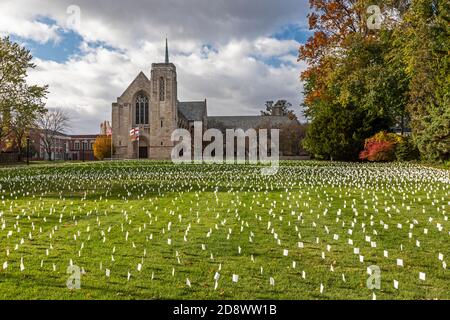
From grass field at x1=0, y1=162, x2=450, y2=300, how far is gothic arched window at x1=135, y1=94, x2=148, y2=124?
5957 cm

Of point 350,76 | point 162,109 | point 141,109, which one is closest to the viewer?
point 350,76

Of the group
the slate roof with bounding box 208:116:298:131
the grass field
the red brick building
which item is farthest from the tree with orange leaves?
the red brick building

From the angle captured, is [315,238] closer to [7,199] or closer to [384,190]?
[384,190]

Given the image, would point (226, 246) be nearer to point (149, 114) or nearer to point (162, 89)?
point (162, 89)

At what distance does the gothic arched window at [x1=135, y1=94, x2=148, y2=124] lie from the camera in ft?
235

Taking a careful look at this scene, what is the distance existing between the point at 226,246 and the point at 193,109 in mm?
86720

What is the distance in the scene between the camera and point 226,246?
23.0ft

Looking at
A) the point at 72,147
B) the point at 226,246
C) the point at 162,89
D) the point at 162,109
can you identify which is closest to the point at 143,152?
the point at 162,109

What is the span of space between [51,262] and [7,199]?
8461mm

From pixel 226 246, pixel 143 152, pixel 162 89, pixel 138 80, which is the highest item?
pixel 138 80

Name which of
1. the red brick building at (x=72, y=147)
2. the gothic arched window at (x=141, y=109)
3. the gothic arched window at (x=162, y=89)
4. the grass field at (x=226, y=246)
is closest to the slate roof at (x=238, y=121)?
the gothic arched window at (x=141, y=109)

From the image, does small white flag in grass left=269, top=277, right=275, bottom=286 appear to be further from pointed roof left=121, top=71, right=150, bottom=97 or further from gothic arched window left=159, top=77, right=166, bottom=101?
pointed roof left=121, top=71, right=150, bottom=97

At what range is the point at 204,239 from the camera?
756 centimetres

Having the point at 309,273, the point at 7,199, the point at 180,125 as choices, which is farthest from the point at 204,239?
the point at 180,125
